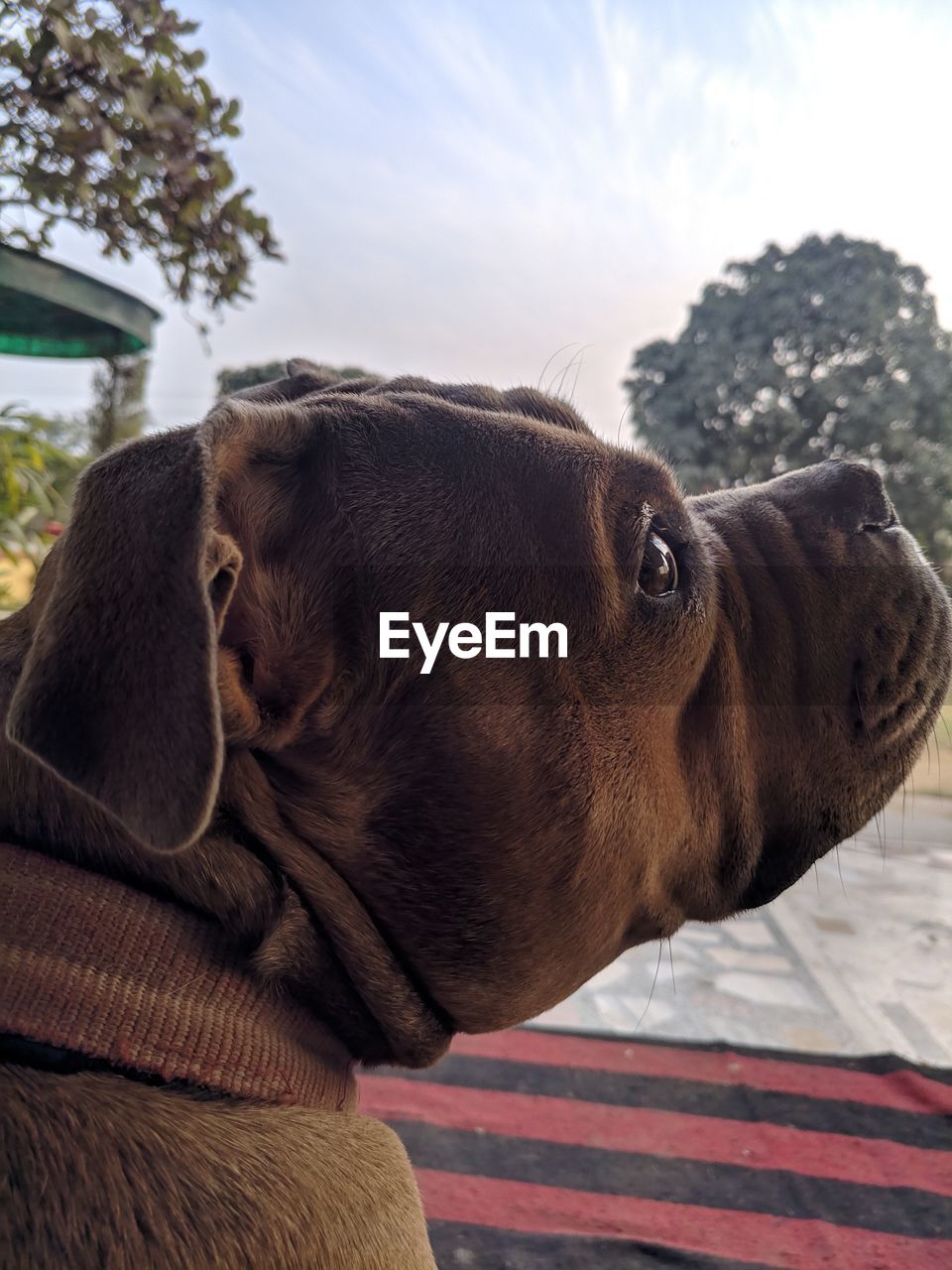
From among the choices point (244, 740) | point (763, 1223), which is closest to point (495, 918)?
point (244, 740)

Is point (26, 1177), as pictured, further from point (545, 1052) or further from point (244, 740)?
point (545, 1052)

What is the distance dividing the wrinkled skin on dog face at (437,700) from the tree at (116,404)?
2.40 m

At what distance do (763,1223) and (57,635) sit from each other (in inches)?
65.2

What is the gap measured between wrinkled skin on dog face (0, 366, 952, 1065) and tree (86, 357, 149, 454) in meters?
2.40

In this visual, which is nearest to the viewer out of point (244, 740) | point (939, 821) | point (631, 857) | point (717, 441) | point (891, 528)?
point (244, 740)

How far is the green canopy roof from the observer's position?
2.18 meters

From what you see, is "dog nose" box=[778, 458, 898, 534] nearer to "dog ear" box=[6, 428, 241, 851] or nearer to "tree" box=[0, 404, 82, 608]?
"dog ear" box=[6, 428, 241, 851]

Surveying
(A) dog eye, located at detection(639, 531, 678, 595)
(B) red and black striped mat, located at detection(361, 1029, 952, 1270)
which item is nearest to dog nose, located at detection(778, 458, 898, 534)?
(A) dog eye, located at detection(639, 531, 678, 595)

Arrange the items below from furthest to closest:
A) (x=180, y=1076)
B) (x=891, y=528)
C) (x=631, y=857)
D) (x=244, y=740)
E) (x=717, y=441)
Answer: (x=717, y=441)
(x=891, y=528)
(x=631, y=857)
(x=244, y=740)
(x=180, y=1076)

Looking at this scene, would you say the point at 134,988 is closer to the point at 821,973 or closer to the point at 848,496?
the point at 848,496

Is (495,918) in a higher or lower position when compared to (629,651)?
lower

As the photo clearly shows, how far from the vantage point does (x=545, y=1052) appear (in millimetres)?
2281

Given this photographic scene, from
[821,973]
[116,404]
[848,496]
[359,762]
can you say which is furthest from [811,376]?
[116,404]

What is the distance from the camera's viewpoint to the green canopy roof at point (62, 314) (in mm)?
2184
